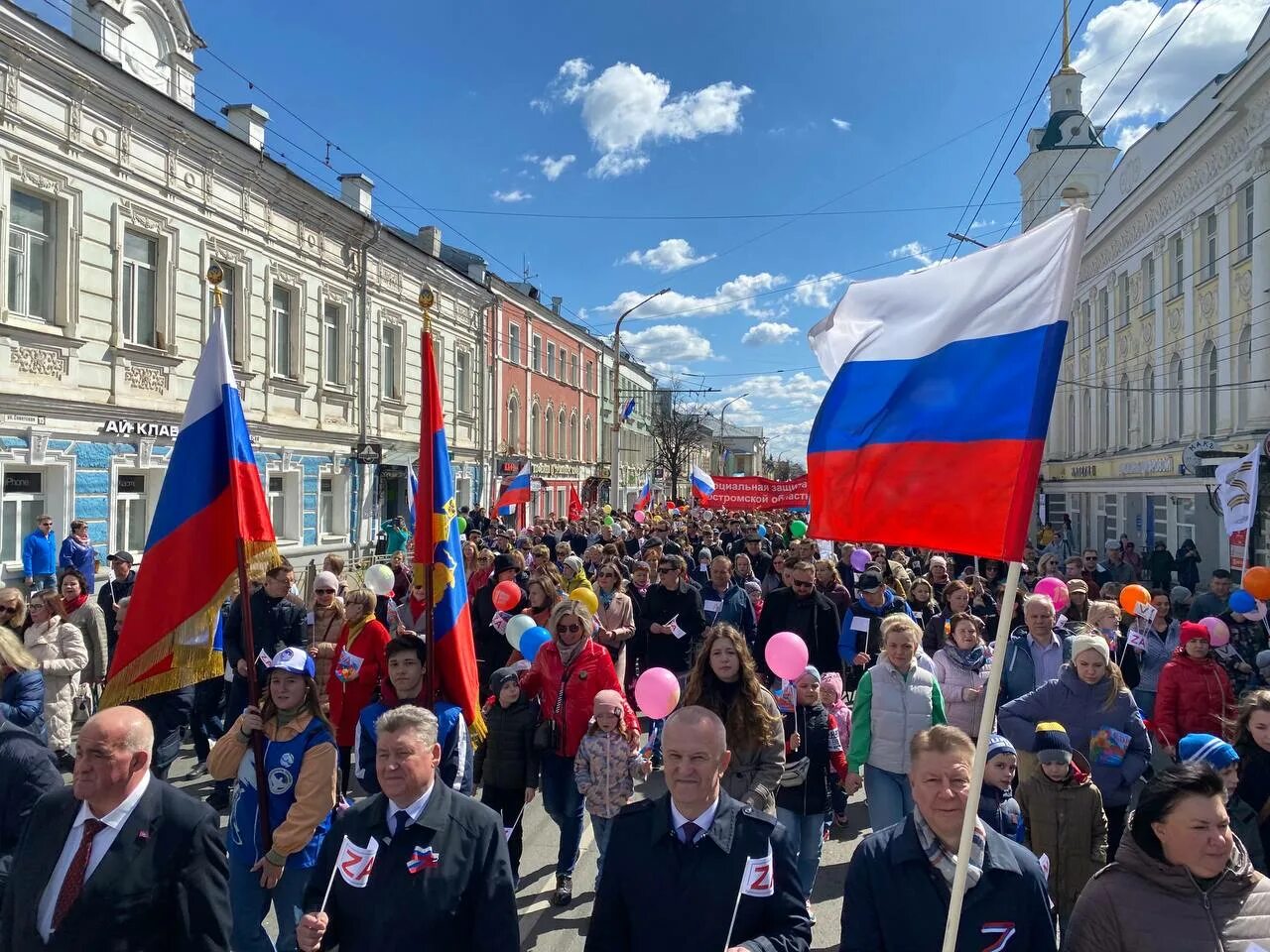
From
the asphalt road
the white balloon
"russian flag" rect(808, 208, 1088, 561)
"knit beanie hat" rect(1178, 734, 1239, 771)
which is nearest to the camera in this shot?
"russian flag" rect(808, 208, 1088, 561)

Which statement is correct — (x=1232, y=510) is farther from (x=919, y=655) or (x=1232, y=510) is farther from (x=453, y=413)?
(x=453, y=413)

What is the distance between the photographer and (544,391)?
3650 centimetres

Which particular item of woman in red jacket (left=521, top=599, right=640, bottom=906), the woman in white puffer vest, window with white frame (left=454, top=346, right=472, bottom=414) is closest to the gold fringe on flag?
woman in red jacket (left=521, top=599, right=640, bottom=906)

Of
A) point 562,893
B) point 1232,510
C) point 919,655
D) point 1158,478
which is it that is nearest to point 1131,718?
point 919,655


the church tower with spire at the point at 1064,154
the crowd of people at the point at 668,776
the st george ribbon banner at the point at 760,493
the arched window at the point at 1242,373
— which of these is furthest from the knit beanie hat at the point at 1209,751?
the church tower with spire at the point at 1064,154

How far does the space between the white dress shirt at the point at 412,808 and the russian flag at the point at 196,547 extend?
150cm

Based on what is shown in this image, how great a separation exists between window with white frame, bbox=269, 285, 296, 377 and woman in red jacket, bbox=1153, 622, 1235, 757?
57.3 ft

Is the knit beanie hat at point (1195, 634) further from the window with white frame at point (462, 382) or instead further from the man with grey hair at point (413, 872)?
the window with white frame at point (462, 382)

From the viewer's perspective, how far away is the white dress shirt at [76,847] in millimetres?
2521

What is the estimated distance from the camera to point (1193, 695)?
17.3 ft

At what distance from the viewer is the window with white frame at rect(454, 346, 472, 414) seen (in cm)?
2720

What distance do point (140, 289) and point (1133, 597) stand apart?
1545 centimetres

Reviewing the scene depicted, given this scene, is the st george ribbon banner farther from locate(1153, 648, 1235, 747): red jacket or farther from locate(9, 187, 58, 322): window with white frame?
locate(9, 187, 58, 322): window with white frame

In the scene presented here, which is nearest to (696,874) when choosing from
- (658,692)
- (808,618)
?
(658,692)
